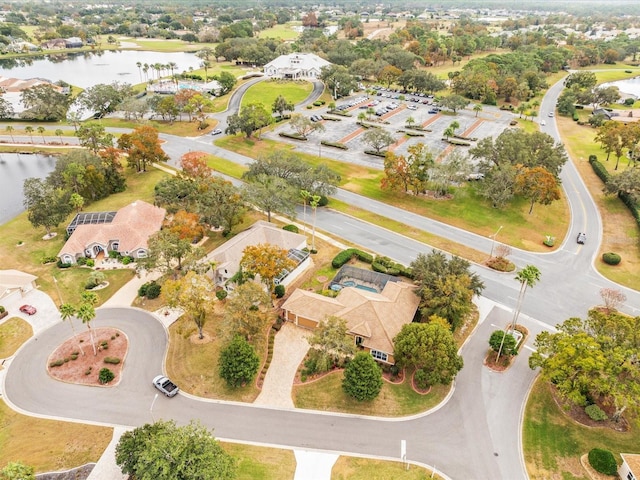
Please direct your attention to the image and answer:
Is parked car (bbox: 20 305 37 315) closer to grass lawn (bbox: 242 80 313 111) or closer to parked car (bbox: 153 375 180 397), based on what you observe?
parked car (bbox: 153 375 180 397)

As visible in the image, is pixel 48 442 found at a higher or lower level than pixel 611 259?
lower

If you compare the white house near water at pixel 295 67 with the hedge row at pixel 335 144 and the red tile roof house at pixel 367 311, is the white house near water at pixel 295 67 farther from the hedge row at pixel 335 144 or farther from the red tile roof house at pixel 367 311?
the red tile roof house at pixel 367 311

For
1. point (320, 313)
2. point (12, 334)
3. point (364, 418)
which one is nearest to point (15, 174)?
point (12, 334)

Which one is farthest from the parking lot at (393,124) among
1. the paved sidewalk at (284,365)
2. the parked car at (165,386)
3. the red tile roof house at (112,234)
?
the parked car at (165,386)

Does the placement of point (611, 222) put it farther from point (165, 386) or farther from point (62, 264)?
point (62, 264)

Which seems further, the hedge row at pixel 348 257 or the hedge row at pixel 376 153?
the hedge row at pixel 376 153

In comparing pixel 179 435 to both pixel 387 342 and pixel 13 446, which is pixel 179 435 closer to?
pixel 13 446

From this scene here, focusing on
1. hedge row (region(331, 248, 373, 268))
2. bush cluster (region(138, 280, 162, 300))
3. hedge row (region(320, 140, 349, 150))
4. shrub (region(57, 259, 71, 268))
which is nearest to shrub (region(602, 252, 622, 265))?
hedge row (region(331, 248, 373, 268))
